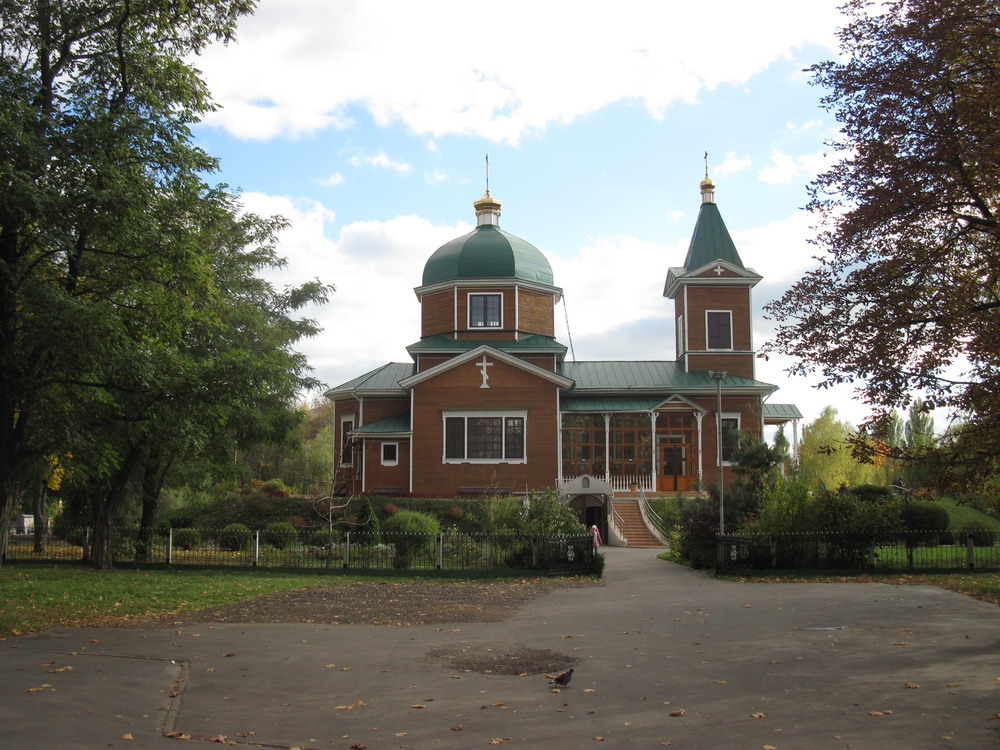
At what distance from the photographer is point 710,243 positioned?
43.7 metres

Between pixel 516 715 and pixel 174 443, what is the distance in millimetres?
10477

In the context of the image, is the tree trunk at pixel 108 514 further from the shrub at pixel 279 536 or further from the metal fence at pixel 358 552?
the shrub at pixel 279 536

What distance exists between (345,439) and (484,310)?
8.85m

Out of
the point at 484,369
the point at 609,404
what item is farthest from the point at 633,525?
the point at 484,369

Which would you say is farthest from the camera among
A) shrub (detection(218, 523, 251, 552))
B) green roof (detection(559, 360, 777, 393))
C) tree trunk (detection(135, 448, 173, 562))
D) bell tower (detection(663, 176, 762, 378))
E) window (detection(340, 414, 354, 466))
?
bell tower (detection(663, 176, 762, 378))

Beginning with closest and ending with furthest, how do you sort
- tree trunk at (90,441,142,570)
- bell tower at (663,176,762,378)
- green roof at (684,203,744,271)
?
1. tree trunk at (90,441,142,570)
2. bell tower at (663,176,762,378)
3. green roof at (684,203,744,271)

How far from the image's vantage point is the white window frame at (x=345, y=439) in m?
40.4

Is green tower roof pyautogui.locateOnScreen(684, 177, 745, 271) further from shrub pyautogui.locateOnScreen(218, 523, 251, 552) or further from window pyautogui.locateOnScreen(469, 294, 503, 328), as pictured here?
shrub pyautogui.locateOnScreen(218, 523, 251, 552)

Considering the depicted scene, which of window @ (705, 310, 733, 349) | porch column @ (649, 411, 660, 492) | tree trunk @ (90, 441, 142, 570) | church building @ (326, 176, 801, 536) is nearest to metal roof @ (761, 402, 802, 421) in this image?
church building @ (326, 176, 801, 536)

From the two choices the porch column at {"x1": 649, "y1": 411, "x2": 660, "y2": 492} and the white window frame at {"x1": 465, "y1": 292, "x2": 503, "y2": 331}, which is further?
the white window frame at {"x1": 465, "y1": 292, "x2": 503, "y2": 331}

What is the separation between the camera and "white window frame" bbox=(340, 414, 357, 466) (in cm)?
4044

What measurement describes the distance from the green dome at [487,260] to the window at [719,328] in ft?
25.9

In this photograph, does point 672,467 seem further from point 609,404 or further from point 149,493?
point 149,493

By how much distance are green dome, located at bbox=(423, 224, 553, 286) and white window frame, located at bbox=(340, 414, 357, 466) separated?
739cm
